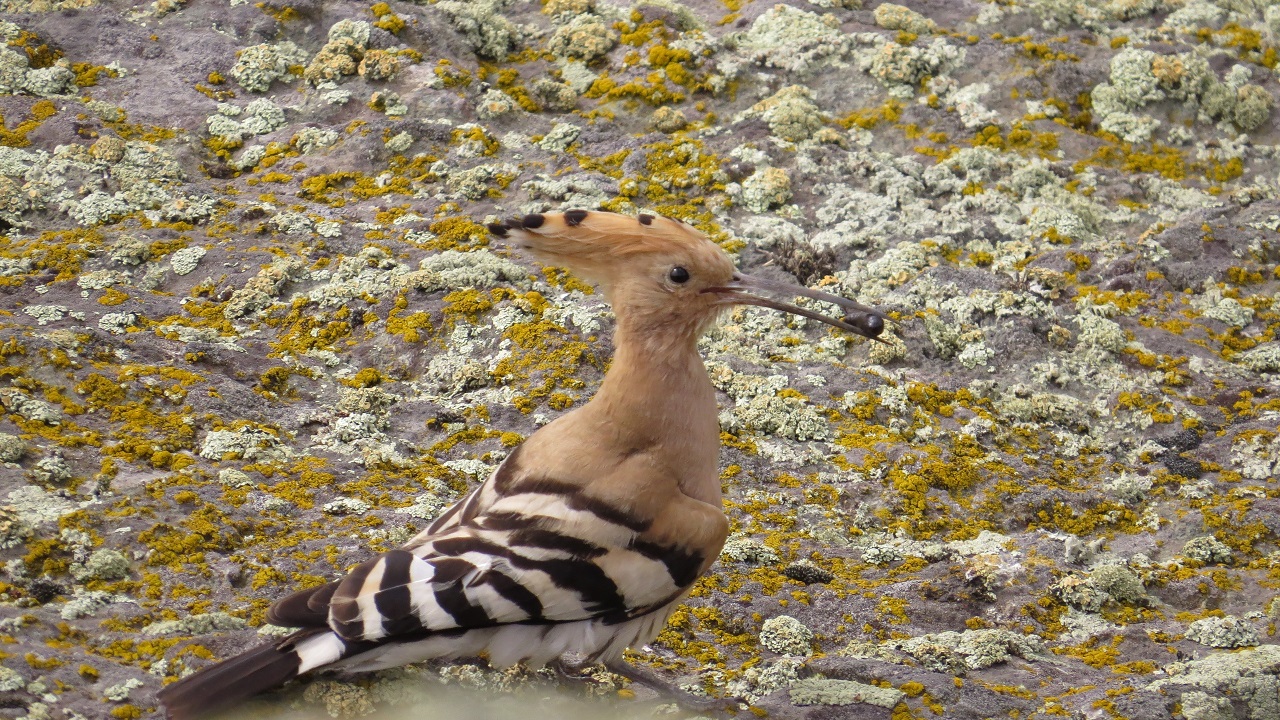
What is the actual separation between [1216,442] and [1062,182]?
2417 mm

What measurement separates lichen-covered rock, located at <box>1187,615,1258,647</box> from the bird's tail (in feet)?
11.1

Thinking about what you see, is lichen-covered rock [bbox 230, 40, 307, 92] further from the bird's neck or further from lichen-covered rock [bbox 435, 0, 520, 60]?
the bird's neck

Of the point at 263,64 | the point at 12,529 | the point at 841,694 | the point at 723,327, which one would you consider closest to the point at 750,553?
the point at 841,694

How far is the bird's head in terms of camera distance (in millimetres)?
4730

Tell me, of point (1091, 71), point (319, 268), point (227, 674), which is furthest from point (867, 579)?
point (1091, 71)

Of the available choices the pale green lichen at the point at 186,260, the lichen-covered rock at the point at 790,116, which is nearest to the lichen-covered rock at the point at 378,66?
the pale green lichen at the point at 186,260

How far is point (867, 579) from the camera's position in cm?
513

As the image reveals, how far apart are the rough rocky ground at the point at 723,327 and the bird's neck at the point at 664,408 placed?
2.17ft

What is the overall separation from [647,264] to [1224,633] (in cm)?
280

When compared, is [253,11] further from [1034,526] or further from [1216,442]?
[1216,442]

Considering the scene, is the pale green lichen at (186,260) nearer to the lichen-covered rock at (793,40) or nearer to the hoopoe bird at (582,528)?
the hoopoe bird at (582,528)

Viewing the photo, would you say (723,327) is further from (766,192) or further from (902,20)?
(902,20)

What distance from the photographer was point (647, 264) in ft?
15.7

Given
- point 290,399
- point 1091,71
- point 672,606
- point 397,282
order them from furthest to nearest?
point 1091,71
point 397,282
point 290,399
point 672,606
